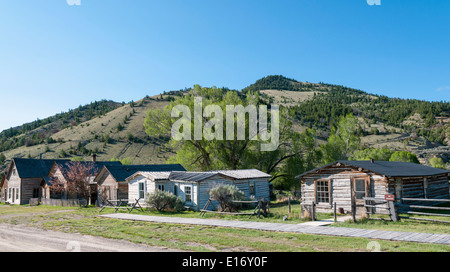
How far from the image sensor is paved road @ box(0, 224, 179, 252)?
1161 cm

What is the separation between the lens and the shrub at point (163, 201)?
80.5 ft

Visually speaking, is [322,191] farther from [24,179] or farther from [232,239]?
[24,179]

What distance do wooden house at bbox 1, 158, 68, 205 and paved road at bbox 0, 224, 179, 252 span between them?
29082mm

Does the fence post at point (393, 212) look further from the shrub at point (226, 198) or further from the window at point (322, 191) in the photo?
the shrub at point (226, 198)

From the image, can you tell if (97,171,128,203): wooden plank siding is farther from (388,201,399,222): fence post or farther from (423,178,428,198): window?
(423,178,428,198): window

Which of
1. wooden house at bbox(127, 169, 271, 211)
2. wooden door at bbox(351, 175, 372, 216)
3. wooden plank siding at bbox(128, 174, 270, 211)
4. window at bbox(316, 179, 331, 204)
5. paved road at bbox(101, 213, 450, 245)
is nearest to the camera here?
paved road at bbox(101, 213, 450, 245)

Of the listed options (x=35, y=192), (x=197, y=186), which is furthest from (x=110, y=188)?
(x=35, y=192)

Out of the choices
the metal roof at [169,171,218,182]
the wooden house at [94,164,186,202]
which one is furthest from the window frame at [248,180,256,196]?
the wooden house at [94,164,186,202]

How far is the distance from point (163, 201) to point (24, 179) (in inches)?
1042

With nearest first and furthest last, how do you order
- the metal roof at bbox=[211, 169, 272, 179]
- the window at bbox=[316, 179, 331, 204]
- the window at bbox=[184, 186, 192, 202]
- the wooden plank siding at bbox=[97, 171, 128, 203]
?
the window at bbox=[316, 179, 331, 204] < the window at bbox=[184, 186, 192, 202] < the metal roof at bbox=[211, 169, 272, 179] < the wooden plank siding at bbox=[97, 171, 128, 203]

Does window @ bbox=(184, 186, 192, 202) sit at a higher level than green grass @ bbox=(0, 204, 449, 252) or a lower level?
higher

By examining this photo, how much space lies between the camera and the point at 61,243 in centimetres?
1297

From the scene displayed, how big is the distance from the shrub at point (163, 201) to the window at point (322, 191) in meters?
9.90
